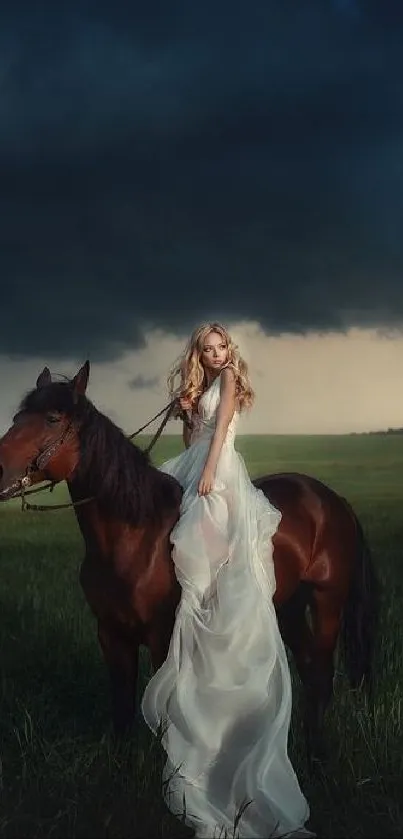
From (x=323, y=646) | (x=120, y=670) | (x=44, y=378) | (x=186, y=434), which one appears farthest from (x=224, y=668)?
(x=44, y=378)

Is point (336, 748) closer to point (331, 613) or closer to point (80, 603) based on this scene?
point (331, 613)

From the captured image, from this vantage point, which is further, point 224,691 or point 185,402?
point 185,402

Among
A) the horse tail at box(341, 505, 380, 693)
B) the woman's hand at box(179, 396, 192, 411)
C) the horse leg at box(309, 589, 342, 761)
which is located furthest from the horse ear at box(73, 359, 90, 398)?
the horse tail at box(341, 505, 380, 693)

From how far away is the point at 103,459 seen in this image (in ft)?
16.5

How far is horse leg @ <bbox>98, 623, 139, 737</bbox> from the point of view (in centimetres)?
527

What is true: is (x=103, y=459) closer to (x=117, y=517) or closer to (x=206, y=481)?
(x=117, y=517)

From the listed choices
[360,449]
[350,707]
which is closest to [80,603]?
[350,707]

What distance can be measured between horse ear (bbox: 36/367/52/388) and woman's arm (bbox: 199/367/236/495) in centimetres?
91

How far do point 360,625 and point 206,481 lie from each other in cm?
183

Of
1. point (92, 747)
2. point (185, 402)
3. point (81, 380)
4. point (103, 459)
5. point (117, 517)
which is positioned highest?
point (81, 380)

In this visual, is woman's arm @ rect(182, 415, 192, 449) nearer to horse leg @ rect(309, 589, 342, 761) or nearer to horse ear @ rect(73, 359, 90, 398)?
horse ear @ rect(73, 359, 90, 398)

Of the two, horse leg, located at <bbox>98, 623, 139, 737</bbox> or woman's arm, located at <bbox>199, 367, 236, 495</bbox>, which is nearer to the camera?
woman's arm, located at <bbox>199, 367, 236, 495</bbox>

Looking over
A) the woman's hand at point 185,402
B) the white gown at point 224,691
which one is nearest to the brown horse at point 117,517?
the white gown at point 224,691

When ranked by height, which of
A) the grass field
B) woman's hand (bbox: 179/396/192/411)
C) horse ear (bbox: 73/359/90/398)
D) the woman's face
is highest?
the woman's face
